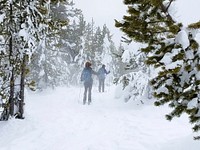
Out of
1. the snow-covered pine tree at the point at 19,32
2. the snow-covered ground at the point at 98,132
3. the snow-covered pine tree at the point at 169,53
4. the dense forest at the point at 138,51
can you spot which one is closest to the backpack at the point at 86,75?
the dense forest at the point at 138,51

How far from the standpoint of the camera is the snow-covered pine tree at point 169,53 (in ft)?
14.5

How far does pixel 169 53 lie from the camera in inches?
179

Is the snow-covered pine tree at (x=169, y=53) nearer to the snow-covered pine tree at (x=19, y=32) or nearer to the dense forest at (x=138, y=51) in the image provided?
the dense forest at (x=138, y=51)

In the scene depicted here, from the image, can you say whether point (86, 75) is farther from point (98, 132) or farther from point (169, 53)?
point (169, 53)

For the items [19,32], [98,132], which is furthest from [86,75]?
[98,132]

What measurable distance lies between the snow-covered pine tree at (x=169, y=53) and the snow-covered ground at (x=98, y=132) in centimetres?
212

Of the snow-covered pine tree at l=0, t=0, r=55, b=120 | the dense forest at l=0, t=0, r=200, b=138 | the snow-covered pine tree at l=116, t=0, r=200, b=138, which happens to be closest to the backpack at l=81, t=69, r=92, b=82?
the dense forest at l=0, t=0, r=200, b=138

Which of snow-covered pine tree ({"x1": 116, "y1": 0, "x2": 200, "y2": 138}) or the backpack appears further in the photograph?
the backpack

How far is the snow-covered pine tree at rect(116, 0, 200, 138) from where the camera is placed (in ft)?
14.5

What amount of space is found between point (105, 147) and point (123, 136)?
1.29 meters

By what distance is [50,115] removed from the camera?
42.4 feet

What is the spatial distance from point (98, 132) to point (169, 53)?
553cm

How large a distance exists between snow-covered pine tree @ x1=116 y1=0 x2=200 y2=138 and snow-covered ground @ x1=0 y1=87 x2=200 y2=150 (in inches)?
83.5

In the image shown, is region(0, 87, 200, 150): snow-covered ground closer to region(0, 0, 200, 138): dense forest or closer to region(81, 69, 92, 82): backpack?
region(0, 0, 200, 138): dense forest
